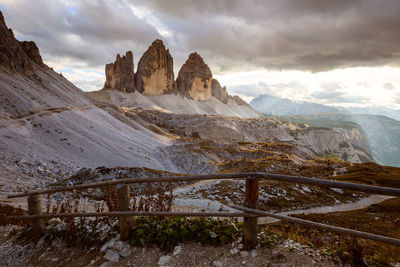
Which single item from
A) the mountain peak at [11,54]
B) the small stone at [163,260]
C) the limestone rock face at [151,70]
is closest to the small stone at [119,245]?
the small stone at [163,260]

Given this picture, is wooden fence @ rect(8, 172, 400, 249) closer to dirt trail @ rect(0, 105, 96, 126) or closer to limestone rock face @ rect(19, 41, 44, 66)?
dirt trail @ rect(0, 105, 96, 126)

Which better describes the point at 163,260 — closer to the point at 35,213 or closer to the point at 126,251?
the point at 126,251

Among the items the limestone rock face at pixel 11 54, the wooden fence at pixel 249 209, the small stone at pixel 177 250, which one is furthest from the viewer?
the limestone rock face at pixel 11 54

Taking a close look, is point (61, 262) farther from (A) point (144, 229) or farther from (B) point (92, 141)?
(B) point (92, 141)

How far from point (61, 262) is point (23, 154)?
29.8 metres

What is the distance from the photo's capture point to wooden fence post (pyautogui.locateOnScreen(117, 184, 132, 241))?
22.3 feet

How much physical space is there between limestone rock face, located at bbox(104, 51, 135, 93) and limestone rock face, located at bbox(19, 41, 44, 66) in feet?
352

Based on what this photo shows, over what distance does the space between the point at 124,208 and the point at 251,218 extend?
153 inches

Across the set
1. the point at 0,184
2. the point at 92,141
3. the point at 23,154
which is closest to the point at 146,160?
the point at 92,141

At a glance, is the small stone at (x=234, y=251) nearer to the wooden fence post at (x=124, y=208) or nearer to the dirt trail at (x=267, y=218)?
the wooden fence post at (x=124, y=208)

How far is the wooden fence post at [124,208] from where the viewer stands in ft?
22.3

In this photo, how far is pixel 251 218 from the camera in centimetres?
584

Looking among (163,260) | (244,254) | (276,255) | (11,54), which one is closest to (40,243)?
(163,260)

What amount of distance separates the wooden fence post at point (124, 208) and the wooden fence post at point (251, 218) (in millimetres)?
3630
